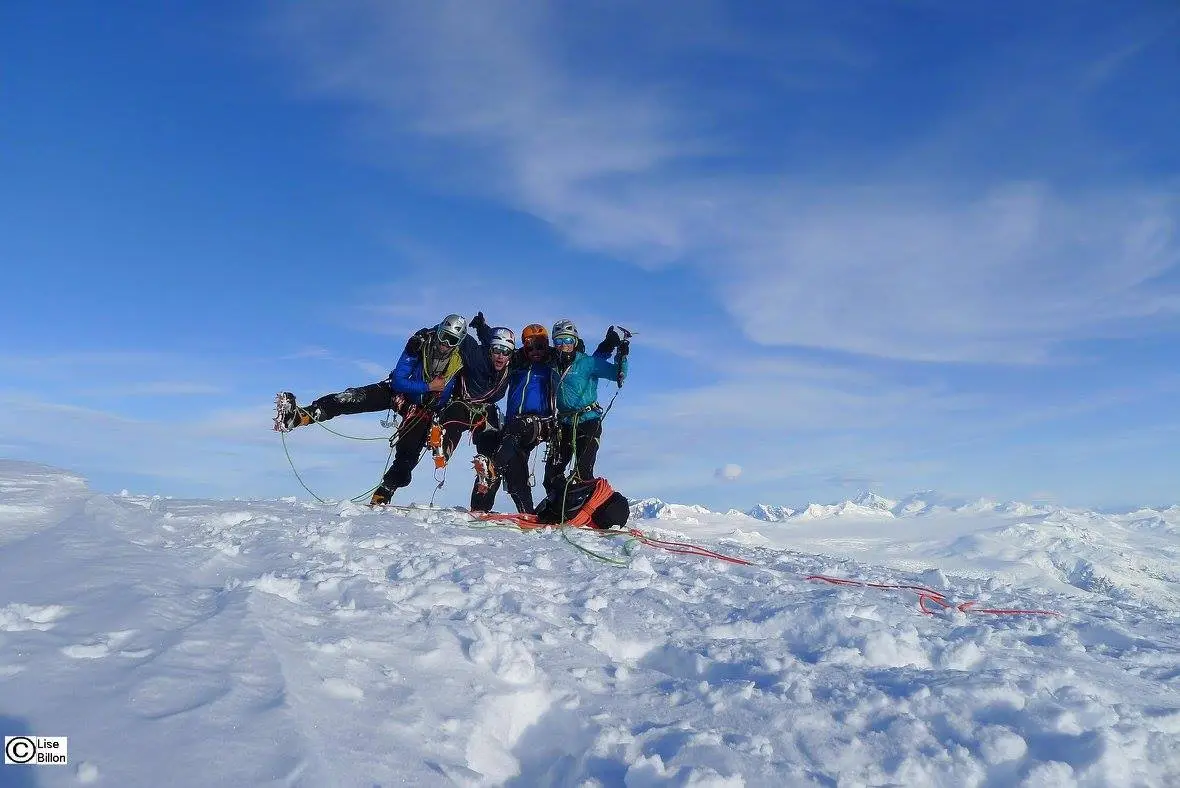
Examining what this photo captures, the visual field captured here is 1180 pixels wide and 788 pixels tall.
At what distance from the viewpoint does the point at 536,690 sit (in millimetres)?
3449

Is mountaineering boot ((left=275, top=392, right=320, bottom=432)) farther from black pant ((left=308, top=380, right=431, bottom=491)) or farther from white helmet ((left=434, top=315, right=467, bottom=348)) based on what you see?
white helmet ((left=434, top=315, right=467, bottom=348))

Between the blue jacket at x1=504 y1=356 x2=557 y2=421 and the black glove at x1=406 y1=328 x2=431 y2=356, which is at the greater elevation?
the black glove at x1=406 y1=328 x2=431 y2=356

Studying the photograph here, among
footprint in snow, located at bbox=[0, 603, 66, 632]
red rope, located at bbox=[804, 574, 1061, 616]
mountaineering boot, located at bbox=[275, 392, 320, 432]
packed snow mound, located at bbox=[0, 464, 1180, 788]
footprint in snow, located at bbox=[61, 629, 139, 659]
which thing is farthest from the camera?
mountaineering boot, located at bbox=[275, 392, 320, 432]

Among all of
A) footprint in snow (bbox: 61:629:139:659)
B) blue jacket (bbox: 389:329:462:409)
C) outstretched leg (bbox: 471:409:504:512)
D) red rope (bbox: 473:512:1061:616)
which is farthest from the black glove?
footprint in snow (bbox: 61:629:139:659)

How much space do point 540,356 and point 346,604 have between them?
6.84m

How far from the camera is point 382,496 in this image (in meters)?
10.4

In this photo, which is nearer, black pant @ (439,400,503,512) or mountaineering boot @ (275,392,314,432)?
mountaineering boot @ (275,392,314,432)

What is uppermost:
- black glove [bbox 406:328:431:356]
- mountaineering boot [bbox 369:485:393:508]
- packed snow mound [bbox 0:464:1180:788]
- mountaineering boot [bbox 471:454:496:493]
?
black glove [bbox 406:328:431:356]

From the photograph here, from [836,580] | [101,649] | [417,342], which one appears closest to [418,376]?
[417,342]

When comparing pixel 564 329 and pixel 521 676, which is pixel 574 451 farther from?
pixel 521 676

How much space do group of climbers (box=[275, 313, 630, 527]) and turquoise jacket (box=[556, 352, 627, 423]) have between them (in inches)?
0.6

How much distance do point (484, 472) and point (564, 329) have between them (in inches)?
104

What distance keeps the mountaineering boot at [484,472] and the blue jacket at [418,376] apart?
1.17m

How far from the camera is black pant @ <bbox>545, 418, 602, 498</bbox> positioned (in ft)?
33.5
